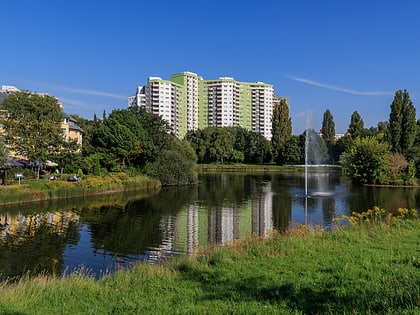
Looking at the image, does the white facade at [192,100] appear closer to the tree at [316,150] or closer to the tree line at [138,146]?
the tree at [316,150]

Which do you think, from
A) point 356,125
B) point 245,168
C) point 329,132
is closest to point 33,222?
point 245,168

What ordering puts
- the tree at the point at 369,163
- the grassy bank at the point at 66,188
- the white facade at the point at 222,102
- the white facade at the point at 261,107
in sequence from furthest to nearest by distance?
1. the white facade at the point at 261,107
2. the white facade at the point at 222,102
3. the tree at the point at 369,163
4. the grassy bank at the point at 66,188

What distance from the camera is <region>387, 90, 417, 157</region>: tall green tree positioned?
62.2 meters

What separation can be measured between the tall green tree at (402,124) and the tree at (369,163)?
2.88 m

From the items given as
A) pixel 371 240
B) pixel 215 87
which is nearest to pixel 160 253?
pixel 371 240

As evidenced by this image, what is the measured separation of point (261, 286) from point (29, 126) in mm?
43063

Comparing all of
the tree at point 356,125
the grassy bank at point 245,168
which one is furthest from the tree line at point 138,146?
the tree at point 356,125

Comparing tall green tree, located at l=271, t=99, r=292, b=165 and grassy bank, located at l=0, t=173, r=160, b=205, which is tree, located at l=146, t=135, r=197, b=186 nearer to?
grassy bank, located at l=0, t=173, r=160, b=205

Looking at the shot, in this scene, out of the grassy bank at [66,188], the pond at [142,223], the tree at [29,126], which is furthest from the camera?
the tree at [29,126]

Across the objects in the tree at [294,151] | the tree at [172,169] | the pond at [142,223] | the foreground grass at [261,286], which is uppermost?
the tree at [294,151]

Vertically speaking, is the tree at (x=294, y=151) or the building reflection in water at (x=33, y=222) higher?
the tree at (x=294, y=151)

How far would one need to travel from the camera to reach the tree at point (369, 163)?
5941 centimetres

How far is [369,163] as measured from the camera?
6116 cm

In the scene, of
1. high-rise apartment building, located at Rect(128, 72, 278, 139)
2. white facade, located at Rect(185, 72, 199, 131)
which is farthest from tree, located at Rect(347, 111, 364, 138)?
white facade, located at Rect(185, 72, 199, 131)
